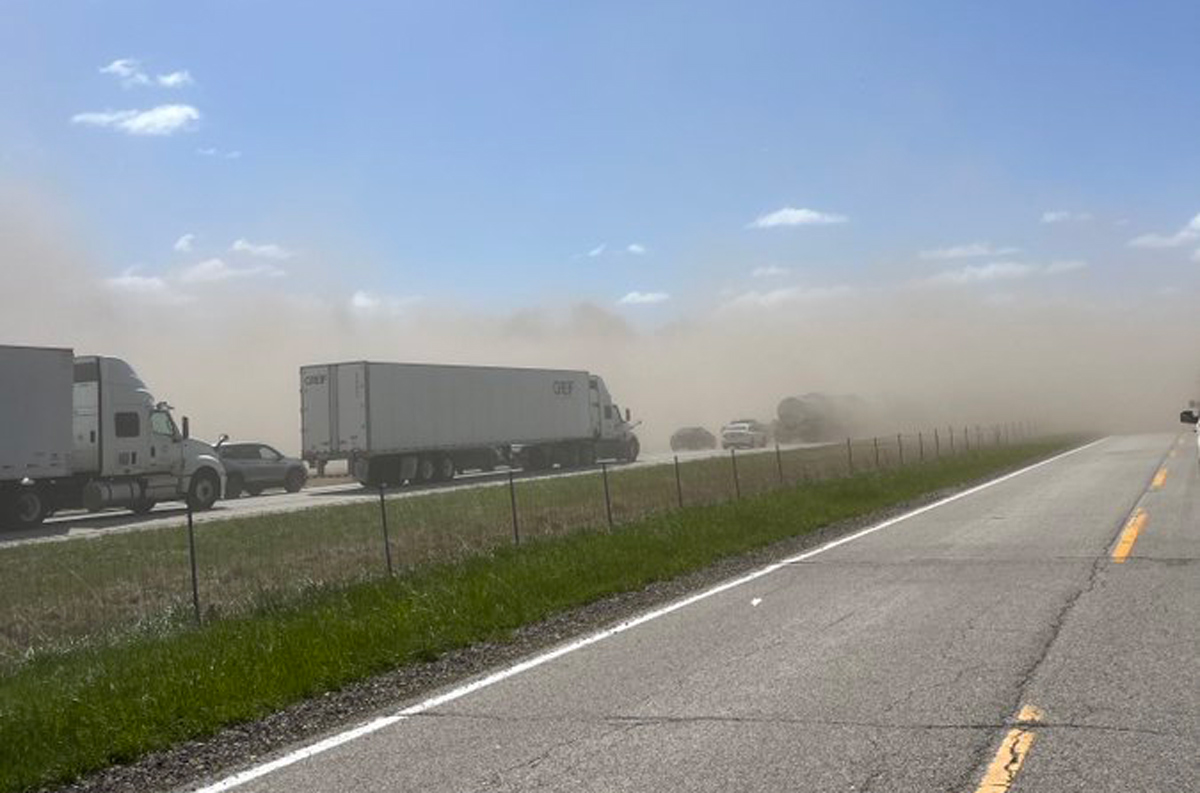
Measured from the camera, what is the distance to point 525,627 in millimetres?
10359

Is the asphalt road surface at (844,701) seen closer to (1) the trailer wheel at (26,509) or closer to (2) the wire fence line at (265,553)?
(2) the wire fence line at (265,553)

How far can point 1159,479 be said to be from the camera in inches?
1036

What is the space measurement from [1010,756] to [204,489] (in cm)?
2823

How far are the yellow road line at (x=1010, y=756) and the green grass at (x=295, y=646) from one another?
Result: 4561 millimetres

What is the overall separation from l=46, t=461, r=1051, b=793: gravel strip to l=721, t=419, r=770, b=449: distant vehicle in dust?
52.7 m

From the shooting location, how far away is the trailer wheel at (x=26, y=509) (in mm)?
25391

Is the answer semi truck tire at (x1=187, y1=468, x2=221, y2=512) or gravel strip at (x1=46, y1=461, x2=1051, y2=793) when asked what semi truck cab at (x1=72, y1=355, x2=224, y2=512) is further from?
gravel strip at (x1=46, y1=461, x2=1051, y2=793)

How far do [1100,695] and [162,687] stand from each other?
6.06m

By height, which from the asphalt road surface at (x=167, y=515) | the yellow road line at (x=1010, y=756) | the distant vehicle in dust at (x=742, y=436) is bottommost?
the yellow road line at (x=1010, y=756)

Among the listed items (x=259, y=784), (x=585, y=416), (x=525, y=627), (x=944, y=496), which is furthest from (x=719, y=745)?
(x=585, y=416)

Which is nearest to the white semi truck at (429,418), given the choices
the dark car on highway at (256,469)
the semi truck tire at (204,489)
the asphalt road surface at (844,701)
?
the dark car on highway at (256,469)

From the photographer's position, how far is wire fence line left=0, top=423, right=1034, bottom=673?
39.5 ft

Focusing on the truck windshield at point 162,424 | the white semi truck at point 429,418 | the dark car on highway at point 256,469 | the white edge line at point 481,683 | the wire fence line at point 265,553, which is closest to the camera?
the white edge line at point 481,683

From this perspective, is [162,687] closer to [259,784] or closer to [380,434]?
[259,784]
